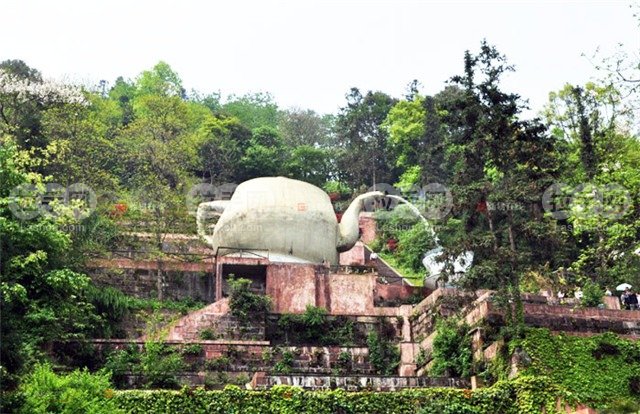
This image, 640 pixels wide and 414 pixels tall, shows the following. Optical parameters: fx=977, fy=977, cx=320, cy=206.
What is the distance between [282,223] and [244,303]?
3.74 meters

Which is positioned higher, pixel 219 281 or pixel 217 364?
pixel 219 281

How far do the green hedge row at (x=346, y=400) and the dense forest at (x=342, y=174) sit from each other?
232 centimetres

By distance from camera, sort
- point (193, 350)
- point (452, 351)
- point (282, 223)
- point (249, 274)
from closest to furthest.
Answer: point (452, 351) → point (193, 350) → point (249, 274) → point (282, 223)

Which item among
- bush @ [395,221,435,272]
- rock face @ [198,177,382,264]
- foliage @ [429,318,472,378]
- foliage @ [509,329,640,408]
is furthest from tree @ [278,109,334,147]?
foliage @ [509,329,640,408]

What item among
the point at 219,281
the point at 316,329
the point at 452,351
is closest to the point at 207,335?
the point at 316,329

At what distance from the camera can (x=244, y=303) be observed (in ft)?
84.9

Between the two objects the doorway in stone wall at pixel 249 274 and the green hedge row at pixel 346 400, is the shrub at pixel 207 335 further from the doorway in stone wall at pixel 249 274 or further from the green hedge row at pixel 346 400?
the green hedge row at pixel 346 400

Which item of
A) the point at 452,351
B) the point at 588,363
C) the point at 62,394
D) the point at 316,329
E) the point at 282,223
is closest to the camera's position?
the point at 62,394

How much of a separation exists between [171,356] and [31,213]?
464 centimetres

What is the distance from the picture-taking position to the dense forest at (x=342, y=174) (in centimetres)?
2066

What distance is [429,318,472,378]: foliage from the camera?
71.9 feet

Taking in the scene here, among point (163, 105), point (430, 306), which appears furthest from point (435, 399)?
point (163, 105)

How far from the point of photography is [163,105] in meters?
50.2

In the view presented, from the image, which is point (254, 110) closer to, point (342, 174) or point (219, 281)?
point (342, 174)
